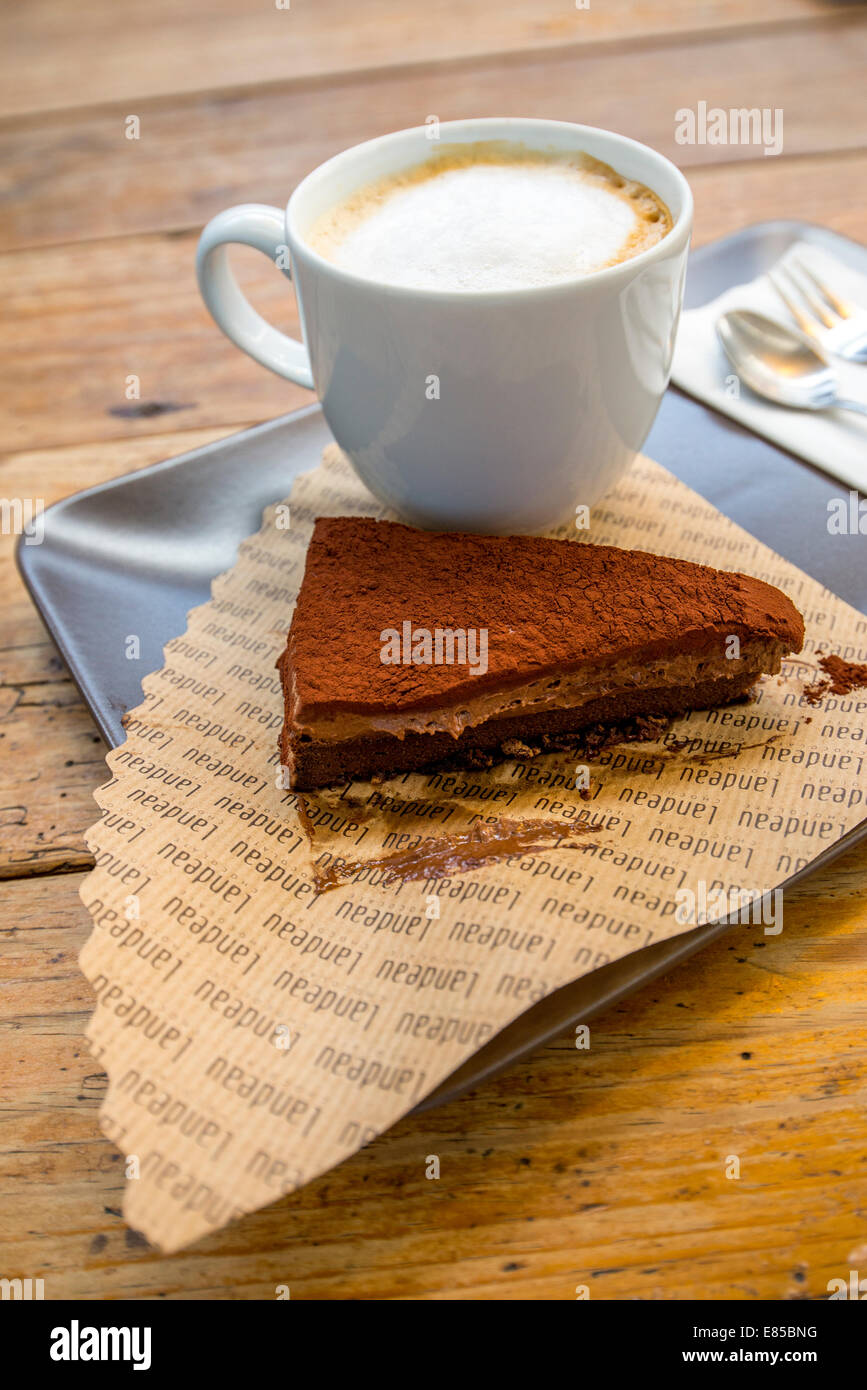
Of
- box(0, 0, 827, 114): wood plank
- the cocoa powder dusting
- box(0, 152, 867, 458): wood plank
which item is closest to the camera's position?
the cocoa powder dusting

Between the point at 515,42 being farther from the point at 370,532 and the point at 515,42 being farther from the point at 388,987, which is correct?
the point at 388,987

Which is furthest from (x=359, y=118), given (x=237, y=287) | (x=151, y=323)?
(x=237, y=287)

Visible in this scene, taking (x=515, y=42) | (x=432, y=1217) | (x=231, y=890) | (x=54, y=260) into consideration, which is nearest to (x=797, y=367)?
(x=231, y=890)

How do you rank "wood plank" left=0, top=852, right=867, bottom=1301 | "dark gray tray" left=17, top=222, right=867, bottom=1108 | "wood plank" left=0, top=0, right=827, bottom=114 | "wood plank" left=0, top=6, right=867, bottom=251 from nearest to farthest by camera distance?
1. "wood plank" left=0, top=852, right=867, bottom=1301
2. "dark gray tray" left=17, top=222, right=867, bottom=1108
3. "wood plank" left=0, top=6, right=867, bottom=251
4. "wood plank" left=0, top=0, right=827, bottom=114

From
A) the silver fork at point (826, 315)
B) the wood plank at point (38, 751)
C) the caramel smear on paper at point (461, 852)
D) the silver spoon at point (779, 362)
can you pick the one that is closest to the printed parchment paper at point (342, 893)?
the caramel smear on paper at point (461, 852)

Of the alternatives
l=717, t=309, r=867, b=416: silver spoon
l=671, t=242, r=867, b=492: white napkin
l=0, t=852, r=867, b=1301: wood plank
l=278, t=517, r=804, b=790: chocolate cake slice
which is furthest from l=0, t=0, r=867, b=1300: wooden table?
l=717, t=309, r=867, b=416: silver spoon

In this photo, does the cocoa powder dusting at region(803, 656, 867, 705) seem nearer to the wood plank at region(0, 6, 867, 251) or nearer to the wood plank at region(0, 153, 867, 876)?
the wood plank at region(0, 153, 867, 876)

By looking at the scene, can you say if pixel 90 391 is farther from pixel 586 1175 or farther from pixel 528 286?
pixel 586 1175
